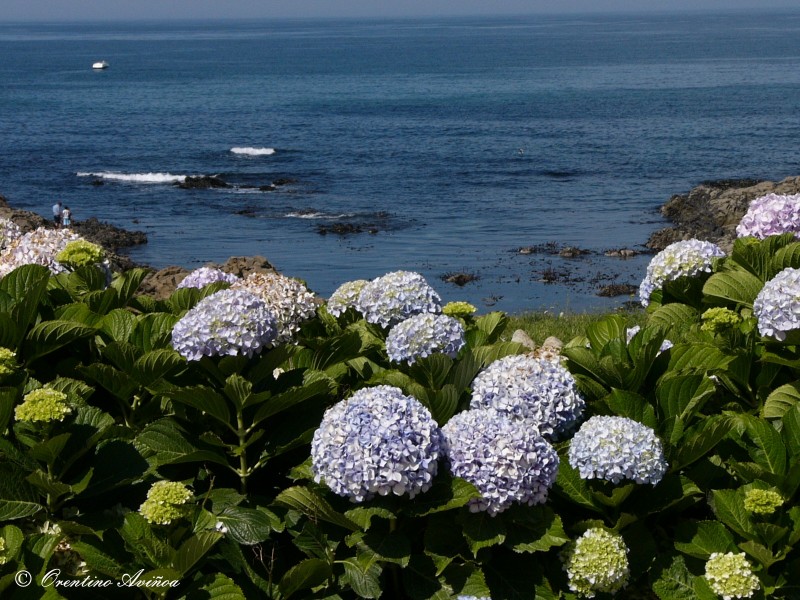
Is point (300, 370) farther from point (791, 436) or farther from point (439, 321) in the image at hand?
point (791, 436)

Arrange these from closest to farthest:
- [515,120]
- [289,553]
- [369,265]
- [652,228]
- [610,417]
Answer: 1. [610,417]
2. [289,553]
3. [369,265]
4. [652,228]
5. [515,120]

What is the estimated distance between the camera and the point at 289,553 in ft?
10.5

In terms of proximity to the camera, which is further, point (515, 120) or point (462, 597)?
point (515, 120)

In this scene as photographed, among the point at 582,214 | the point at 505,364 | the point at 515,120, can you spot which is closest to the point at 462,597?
the point at 505,364

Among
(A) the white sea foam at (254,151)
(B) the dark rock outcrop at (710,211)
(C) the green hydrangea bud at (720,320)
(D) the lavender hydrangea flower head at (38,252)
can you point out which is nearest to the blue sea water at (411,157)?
(A) the white sea foam at (254,151)

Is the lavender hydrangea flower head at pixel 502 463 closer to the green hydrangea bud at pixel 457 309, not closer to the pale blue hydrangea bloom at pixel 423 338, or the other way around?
the pale blue hydrangea bloom at pixel 423 338

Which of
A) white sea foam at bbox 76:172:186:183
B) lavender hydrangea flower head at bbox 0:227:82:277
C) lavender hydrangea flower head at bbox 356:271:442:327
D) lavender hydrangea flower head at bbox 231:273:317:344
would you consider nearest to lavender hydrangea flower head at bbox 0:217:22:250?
lavender hydrangea flower head at bbox 0:227:82:277

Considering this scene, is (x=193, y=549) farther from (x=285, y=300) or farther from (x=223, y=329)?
(x=285, y=300)

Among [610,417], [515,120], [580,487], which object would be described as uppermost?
[610,417]

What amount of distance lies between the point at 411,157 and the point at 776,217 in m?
38.7

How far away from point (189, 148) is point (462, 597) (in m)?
46.8

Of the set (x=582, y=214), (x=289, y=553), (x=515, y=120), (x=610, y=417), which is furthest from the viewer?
(x=515, y=120)

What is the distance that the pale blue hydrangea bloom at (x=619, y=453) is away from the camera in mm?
2869

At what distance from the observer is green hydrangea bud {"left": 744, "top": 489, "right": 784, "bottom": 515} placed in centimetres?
278
